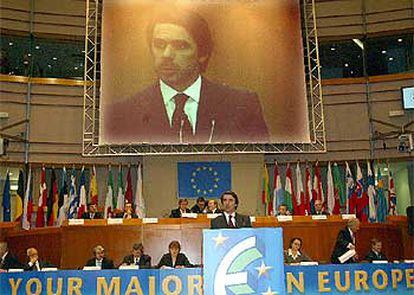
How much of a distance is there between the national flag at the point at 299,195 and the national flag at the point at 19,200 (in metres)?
6.25

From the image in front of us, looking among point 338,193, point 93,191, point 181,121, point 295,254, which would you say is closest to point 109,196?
point 93,191

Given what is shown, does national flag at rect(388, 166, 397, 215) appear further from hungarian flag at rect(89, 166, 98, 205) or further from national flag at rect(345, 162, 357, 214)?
hungarian flag at rect(89, 166, 98, 205)

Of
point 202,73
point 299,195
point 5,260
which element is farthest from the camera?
point 299,195

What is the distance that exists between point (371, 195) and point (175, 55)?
18.6ft

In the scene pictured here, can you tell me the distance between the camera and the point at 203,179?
44.5 feet

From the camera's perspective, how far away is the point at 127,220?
384 inches

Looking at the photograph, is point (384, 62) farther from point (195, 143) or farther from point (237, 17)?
point (195, 143)

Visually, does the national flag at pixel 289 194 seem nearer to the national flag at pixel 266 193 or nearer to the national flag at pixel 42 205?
the national flag at pixel 266 193

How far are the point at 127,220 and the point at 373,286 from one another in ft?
15.7

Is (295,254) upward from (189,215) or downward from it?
downward

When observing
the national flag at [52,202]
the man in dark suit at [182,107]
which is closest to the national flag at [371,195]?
the man in dark suit at [182,107]

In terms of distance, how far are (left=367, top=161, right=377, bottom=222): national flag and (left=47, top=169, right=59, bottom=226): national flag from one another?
23.8 feet

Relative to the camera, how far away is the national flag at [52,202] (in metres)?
12.6

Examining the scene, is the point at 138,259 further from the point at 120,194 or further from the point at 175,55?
the point at 175,55
